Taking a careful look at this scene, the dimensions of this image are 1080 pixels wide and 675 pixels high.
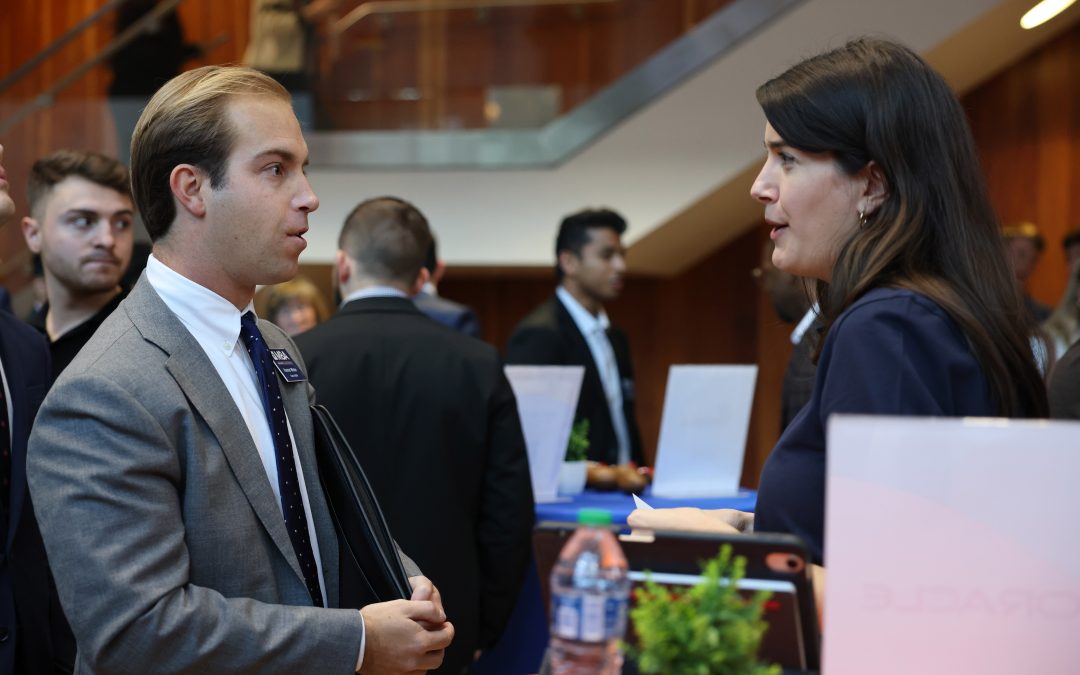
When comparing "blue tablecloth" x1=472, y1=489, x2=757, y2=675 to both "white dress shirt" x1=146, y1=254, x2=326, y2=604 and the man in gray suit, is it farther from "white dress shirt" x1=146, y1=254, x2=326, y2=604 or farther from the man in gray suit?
"white dress shirt" x1=146, y1=254, x2=326, y2=604

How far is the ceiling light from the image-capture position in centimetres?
639

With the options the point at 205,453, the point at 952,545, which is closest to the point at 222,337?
the point at 205,453

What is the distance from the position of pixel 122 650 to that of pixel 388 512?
5.68ft

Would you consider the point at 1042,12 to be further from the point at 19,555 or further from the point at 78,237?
the point at 19,555

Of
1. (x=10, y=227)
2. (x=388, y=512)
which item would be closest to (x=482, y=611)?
(x=388, y=512)

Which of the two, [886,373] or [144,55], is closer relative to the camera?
[886,373]

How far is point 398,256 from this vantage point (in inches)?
134

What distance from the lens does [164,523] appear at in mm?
1573

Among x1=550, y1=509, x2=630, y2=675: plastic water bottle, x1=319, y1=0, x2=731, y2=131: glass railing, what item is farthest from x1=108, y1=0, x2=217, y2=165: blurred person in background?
x1=550, y1=509, x2=630, y2=675: plastic water bottle

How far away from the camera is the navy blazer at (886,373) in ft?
4.52

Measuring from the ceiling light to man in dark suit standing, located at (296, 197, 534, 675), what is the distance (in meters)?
4.60

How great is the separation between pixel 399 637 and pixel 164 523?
1.29 ft

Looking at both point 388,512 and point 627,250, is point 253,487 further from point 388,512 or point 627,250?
point 627,250

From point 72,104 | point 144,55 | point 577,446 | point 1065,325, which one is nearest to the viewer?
point 577,446
